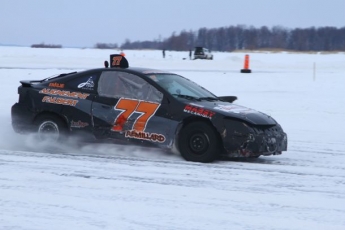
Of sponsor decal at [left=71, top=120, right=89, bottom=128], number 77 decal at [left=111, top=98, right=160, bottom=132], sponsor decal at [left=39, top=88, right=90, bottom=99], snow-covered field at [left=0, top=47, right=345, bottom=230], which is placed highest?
sponsor decal at [left=39, top=88, right=90, bottom=99]

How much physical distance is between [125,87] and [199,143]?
150cm

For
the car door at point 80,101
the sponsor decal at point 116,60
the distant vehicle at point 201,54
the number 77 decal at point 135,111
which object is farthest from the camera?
the distant vehicle at point 201,54

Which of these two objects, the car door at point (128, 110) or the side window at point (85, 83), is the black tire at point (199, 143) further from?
the side window at point (85, 83)

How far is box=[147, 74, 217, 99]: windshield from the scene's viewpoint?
9.21 m

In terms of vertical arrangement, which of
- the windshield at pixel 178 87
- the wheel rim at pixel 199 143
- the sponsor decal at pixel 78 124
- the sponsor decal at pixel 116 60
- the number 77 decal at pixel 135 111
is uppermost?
the sponsor decal at pixel 116 60

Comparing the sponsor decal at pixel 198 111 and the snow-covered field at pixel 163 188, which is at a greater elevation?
the sponsor decal at pixel 198 111

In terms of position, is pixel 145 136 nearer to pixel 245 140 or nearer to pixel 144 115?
pixel 144 115

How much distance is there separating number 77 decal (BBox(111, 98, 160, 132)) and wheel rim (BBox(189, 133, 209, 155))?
737mm

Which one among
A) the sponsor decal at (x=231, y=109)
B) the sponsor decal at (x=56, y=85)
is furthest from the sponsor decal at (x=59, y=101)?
the sponsor decal at (x=231, y=109)

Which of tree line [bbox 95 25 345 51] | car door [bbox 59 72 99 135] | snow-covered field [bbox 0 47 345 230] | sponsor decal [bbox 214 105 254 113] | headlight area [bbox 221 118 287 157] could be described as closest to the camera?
snow-covered field [bbox 0 47 345 230]

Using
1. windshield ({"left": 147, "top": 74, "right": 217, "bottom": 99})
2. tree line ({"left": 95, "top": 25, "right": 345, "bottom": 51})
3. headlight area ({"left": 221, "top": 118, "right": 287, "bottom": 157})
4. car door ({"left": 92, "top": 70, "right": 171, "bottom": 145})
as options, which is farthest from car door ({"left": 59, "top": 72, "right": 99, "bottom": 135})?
tree line ({"left": 95, "top": 25, "right": 345, "bottom": 51})

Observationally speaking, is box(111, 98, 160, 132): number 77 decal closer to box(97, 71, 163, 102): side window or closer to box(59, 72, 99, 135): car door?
box(97, 71, 163, 102): side window

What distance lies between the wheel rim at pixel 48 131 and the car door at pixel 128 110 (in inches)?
26.1

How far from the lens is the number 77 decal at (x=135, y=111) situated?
355 inches
